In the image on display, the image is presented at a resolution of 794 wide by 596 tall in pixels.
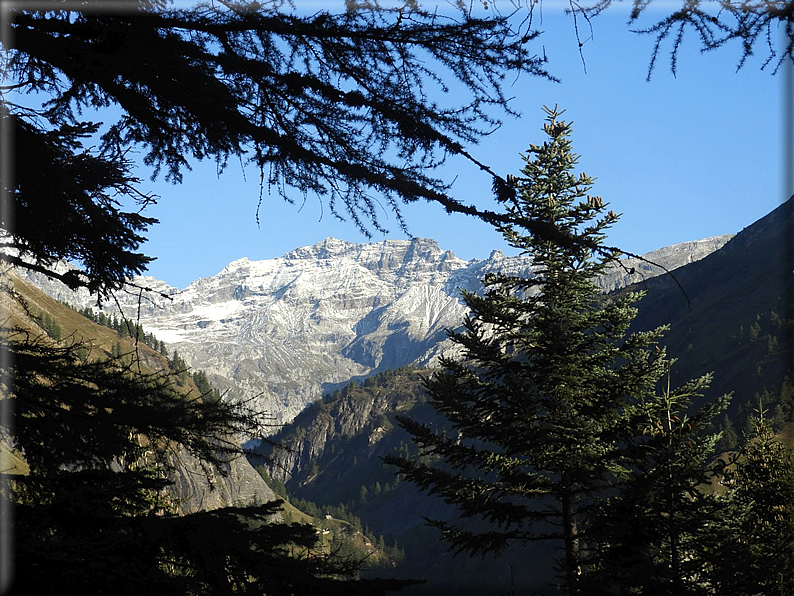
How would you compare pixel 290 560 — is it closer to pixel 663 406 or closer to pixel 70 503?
pixel 70 503

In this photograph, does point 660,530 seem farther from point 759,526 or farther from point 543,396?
point 543,396

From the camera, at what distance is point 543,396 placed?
16.9 metres

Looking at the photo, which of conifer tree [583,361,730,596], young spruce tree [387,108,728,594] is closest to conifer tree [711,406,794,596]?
conifer tree [583,361,730,596]

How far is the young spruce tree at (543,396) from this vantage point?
52.0 ft

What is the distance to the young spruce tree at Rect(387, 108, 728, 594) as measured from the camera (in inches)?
624

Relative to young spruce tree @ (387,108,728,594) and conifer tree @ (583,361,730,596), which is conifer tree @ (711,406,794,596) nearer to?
conifer tree @ (583,361,730,596)

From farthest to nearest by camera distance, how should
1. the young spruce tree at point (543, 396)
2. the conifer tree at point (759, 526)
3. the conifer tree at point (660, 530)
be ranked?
1. the young spruce tree at point (543, 396)
2. the conifer tree at point (759, 526)
3. the conifer tree at point (660, 530)

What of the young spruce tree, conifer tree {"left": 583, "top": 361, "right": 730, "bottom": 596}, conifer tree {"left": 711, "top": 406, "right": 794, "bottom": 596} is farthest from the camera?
the young spruce tree

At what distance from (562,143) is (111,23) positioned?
1561cm

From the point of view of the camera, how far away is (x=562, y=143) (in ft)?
61.6

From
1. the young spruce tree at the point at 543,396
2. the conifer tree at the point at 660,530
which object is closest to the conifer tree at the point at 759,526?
the conifer tree at the point at 660,530

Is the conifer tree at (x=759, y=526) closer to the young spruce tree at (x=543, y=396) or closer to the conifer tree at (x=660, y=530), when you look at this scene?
the conifer tree at (x=660, y=530)

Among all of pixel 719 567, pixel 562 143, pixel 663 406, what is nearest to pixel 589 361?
pixel 663 406

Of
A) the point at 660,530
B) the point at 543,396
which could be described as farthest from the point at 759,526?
the point at 543,396
